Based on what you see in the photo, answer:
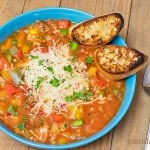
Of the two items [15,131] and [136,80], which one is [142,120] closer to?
[136,80]

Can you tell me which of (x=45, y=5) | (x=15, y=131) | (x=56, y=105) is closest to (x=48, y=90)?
(x=56, y=105)

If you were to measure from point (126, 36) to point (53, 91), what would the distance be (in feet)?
1.57

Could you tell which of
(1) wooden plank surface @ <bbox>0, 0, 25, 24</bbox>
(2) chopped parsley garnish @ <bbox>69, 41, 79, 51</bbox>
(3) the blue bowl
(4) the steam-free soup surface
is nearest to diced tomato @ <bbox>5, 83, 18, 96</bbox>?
(4) the steam-free soup surface

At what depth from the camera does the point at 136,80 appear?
6.26 ft

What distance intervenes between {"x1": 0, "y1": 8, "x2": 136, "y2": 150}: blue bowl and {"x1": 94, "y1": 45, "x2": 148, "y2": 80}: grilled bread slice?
5 centimetres

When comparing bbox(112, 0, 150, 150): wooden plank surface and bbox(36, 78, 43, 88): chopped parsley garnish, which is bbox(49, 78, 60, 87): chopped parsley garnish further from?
bbox(112, 0, 150, 150): wooden plank surface

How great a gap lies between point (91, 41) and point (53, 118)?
361 mm

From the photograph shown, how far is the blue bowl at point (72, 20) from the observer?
1.64 m

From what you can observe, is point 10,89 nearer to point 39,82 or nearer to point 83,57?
point 39,82

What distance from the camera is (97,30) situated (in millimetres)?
1842

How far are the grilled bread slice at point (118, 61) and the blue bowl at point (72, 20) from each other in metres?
0.05

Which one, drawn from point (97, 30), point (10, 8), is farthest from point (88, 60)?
point (10, 8)

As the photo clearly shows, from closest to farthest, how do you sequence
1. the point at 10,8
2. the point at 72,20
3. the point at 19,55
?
the point at 19,55 → the point at 72,20 → the point at 10,8

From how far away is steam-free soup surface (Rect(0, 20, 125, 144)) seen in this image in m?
1.69
